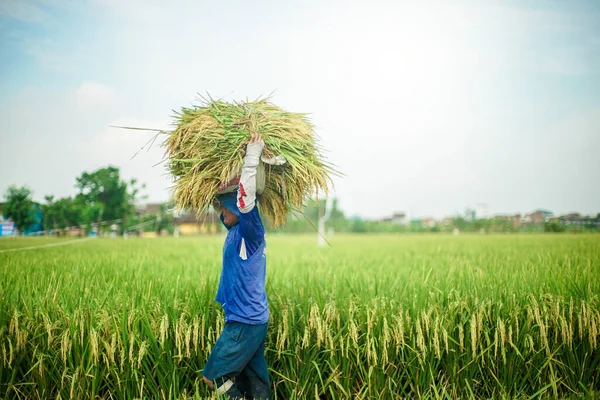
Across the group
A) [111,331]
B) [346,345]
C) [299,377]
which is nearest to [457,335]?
[346,345]

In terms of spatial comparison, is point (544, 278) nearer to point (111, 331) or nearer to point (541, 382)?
point (541, 382)

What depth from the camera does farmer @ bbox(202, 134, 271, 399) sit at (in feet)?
7.94

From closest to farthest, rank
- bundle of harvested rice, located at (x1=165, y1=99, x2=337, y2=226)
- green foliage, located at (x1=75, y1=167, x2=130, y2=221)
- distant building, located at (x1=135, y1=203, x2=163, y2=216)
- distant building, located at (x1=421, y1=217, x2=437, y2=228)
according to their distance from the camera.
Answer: bundle of harvested rice, located at (x1=165, y1=99, x2=337, y2=226)
green foliage, located at (x1=75, y1=167, x2=130, y2=221)
distant building, located at (x1=135, y1=203, x2=163, y2=216)
distant building, located at (x1=421, y1=217, x2=437, y2=228)

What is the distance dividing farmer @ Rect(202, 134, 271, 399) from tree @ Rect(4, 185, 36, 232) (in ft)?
12.6

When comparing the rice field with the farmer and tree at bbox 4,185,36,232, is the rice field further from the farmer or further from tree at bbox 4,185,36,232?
tree at bbox 4,185,36,232

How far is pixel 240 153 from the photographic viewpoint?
8.62ft

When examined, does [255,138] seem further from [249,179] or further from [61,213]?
[61,213]

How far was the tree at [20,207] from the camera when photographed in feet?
16.2

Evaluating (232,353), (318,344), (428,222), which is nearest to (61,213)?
(232,353)

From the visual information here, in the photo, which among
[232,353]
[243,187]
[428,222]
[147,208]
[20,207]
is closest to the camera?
[243,187]

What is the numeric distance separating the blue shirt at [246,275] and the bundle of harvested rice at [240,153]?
330 millimetres

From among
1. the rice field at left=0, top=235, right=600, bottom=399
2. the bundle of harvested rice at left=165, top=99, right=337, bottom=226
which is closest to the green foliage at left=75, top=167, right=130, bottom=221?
the rice field at left=0, top=235, right=600, bottom=399

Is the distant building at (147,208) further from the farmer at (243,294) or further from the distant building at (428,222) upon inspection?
the distant building at (428,222)

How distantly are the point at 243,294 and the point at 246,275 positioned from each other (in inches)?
4.7
